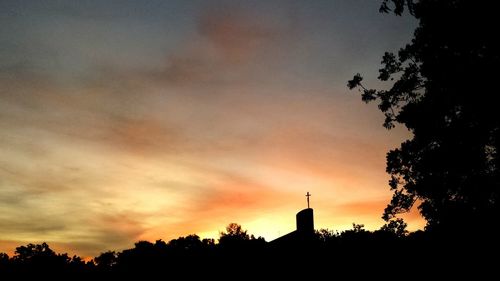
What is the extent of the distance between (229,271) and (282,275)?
214 centimetres

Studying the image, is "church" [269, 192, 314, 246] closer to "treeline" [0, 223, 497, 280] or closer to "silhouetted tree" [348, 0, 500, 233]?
"treeline" [0, 223, 497, 280]

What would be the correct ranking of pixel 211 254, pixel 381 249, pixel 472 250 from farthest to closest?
pixel 211 254 < pixel 381 249 < pixel 472 250

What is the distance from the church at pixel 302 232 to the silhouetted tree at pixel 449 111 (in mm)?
5242

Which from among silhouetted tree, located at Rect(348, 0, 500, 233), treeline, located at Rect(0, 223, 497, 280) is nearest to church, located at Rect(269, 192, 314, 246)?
treeline, located at Rect(0, 223, 497, 280)

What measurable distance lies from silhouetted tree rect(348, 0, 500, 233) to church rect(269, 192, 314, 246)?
5242mm

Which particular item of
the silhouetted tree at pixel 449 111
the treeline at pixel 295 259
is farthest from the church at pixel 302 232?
the silhouetted tree at pixel 449 111

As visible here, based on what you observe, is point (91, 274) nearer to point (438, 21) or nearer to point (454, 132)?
point (454, 132)

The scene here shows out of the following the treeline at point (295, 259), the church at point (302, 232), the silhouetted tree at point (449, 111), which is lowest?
the treeline at point (295, 259)

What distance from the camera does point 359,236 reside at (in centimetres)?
1465

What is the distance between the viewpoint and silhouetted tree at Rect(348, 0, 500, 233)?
16656mm

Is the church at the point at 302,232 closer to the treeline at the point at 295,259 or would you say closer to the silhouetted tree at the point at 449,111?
the treeline at the point at 295,259

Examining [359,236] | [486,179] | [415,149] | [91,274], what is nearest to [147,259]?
[91,274]

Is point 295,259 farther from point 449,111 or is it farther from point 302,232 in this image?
point 449,111

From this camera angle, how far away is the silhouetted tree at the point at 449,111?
54.6ft
